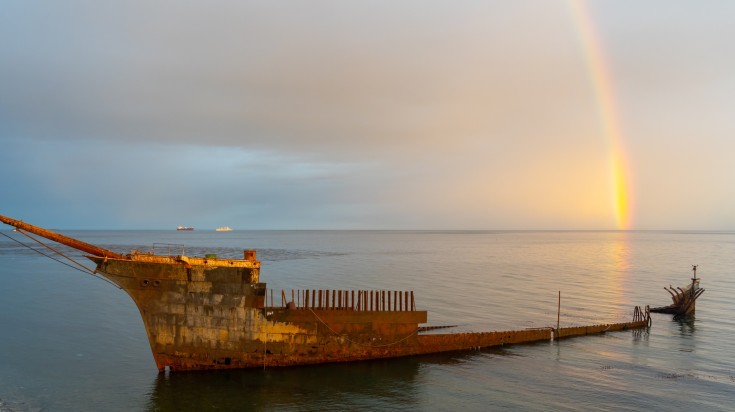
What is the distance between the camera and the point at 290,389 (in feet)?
73.5

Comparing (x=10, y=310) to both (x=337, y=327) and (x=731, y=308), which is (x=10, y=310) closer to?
(x=337, y=327)

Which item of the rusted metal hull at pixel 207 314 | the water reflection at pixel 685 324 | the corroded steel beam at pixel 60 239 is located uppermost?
the corroded steel beam at pixel 60 239

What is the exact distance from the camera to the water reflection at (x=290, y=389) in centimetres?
2084

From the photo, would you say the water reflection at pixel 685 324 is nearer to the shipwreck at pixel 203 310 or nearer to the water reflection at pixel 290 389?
the water reflection at pixel 290 389

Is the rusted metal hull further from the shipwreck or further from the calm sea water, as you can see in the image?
the calm sea water

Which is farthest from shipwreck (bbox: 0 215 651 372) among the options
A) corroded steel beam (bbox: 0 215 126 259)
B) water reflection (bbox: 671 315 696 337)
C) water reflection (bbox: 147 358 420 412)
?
water reflection (bbox: 671 315 696 337)

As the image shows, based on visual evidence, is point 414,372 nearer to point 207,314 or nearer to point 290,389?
point 290,389

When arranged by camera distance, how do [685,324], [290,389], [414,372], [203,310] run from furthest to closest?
[685,324], [414,372], [203,310], [290,389]

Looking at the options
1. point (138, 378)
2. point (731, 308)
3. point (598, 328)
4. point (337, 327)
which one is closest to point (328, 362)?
point (337, 327)

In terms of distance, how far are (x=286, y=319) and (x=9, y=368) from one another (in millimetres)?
14231

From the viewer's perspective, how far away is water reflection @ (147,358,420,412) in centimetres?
2084

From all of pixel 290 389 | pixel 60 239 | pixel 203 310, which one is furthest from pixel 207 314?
pixel 60 239

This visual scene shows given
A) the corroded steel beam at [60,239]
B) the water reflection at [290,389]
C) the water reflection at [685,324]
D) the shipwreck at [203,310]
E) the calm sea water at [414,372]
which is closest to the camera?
the water reflection at [290,389]

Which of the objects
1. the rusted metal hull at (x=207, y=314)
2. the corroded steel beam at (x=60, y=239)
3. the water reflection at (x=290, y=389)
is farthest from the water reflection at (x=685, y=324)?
the corroded steel beam at (x=60, y=239)
